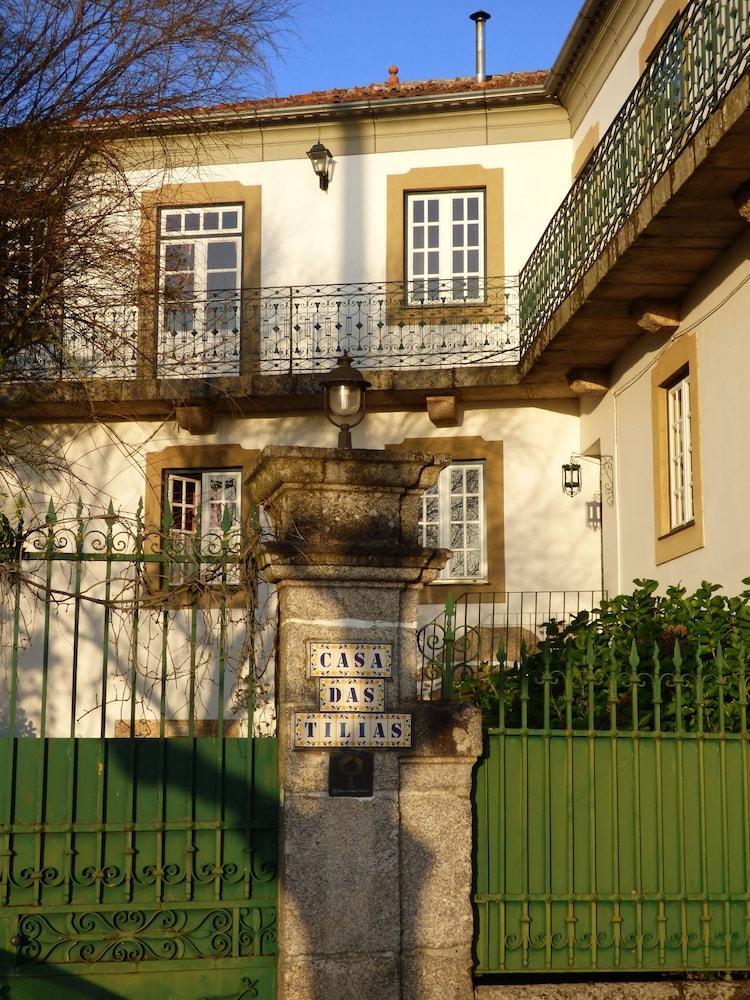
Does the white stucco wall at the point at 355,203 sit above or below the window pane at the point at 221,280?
above

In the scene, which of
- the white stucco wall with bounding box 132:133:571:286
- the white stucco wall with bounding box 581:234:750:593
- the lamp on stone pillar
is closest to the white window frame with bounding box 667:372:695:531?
the white stucco wall with bounding box 581:234:750:593

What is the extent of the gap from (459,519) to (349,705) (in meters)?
10.2

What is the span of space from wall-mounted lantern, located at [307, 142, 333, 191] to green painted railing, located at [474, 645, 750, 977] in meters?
11.3

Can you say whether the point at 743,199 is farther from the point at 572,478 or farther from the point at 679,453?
the point at 572,478

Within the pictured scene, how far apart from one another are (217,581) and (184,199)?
11.6 meters

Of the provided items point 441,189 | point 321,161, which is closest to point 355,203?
point 321,161

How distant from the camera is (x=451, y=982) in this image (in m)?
6.00

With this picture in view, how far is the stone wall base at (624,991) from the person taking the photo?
6.11 meters

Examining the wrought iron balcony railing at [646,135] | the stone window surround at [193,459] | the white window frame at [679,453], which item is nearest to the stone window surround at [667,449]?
the white window frame at [679,453]

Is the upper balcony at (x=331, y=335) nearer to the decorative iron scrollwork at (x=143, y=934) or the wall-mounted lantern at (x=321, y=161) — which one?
the wall-mounted lantern at (x=321, y=161)

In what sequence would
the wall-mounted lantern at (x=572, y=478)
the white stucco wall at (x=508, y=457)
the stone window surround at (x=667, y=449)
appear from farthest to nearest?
1. the white stucco wall at (x=508, y=457)
2. the wall-mounted lantern at (x=572, y=478)
3. the stone window surround at (x=667, y=449)

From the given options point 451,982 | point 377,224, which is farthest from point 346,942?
point 377,224

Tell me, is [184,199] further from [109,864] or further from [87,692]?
[109,864]

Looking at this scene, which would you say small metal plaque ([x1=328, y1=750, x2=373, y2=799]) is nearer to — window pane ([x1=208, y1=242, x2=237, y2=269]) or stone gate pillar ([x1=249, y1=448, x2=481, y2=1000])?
stone gate pillar ([x1=249, y1=448, x2=481, y2=1000])
